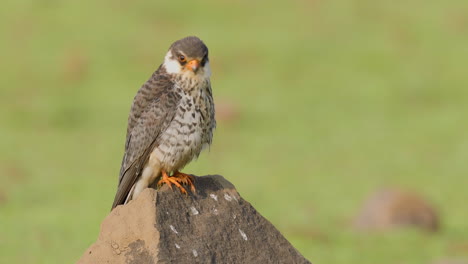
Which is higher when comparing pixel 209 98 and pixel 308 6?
pixel 308 6

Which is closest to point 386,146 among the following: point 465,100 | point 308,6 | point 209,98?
point 465,100

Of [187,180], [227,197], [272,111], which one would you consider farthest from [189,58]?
[272,111]

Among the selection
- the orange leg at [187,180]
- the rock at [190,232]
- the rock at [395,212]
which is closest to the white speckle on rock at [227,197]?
the rock at [190,232]

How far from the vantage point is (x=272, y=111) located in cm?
A: 2588

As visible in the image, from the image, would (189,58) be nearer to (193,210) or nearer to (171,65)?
(171,65)

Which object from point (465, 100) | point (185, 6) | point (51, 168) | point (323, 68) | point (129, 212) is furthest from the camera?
point (185, 6)

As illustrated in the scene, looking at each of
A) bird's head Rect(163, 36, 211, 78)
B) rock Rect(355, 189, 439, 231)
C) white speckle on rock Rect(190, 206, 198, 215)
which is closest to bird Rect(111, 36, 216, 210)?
bird's head Rect(163, 36, 211, 78)

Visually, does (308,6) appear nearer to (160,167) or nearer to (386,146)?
(386,146)

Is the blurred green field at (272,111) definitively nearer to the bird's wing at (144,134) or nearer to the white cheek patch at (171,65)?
the bird's wing at (144,134)

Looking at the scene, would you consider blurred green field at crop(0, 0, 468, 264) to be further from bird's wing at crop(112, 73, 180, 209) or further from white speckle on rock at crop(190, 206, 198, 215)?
white speckle on rock at crop(190, 206, 198, 215)

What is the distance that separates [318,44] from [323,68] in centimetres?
166

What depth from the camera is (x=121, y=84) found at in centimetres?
2709

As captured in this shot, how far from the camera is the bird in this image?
8.58 meters

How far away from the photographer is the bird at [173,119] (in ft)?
28.1
